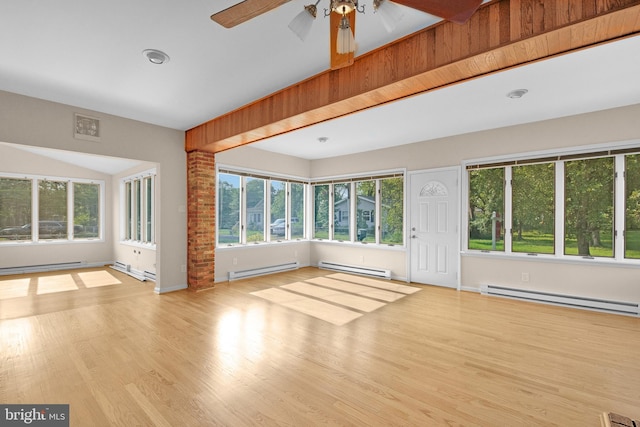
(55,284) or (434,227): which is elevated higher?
(434,227)

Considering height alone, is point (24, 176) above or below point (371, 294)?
above

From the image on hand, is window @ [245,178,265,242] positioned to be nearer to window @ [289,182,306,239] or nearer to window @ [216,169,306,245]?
window @ [216,169,306,245]

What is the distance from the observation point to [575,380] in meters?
2.39

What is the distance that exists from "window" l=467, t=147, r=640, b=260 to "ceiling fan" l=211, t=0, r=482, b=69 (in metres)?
4.15

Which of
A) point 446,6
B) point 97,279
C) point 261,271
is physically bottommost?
point 97,279

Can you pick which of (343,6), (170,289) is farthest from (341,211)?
(343,6)

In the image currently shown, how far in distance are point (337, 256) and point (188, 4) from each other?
5.62 metres

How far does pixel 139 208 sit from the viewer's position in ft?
22.3

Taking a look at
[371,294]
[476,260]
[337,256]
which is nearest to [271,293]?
[371,294]

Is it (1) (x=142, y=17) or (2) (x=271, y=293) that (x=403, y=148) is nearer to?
(2) (x=271, y=293)

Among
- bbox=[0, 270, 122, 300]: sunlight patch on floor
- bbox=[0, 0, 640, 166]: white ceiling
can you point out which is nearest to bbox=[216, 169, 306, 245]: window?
bbox=[0, 0, 640, 166]: white ceiling

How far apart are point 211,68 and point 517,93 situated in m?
3.39

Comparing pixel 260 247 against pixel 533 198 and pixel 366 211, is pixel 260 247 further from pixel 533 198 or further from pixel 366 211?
pixel 533 198

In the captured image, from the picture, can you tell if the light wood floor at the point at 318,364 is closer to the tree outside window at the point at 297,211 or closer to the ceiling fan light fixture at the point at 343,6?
the ceiling fan light fixture at the point at 343,6
